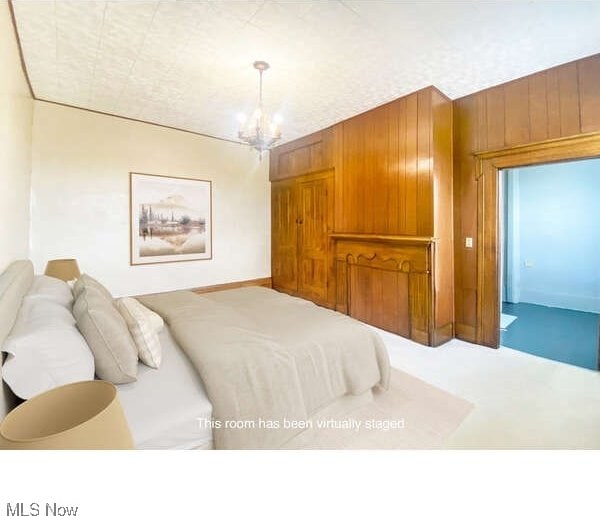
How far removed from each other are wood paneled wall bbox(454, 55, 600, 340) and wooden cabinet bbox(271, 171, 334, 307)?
1.69 metres

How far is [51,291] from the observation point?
169 cm

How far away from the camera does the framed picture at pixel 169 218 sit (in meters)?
3.82

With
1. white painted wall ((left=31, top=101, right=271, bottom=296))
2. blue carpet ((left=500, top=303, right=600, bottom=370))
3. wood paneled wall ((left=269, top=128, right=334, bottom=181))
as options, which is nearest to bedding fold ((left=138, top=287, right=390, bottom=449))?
white painted wall ((left=31, top=101, right=271, bottom=296))

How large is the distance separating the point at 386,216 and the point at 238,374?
104 inches

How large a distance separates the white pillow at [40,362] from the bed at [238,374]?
60 mm

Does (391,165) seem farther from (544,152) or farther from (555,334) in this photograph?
(555,334)

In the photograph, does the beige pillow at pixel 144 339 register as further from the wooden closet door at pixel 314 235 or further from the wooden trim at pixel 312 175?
the wooden trim at pixel 312 175

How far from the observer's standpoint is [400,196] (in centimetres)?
318

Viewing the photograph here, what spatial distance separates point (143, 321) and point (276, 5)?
7.10 ft

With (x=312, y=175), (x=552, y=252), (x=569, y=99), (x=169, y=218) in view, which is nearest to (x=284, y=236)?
(x=312, y=175)

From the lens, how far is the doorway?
365 cm

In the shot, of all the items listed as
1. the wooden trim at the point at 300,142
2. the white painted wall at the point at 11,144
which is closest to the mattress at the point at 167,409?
the white painted wall at the point at 11,144
